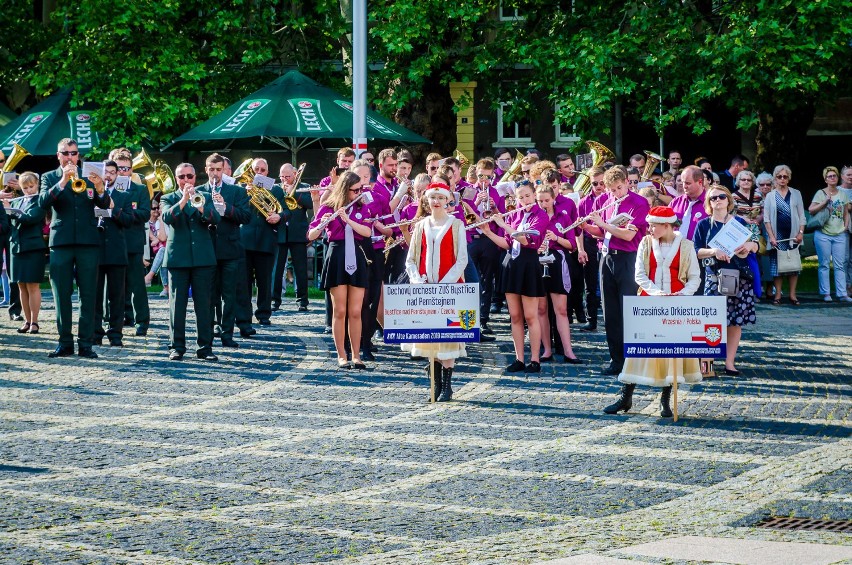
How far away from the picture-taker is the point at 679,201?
15477 mm

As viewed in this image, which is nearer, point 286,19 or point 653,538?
point 653,538

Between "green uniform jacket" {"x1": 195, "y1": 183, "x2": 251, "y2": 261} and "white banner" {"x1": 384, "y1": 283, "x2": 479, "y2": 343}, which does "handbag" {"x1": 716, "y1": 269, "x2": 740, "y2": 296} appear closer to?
"white banner" {"x1": 384, "y1": 283, "x2": 479, "y2": 343}

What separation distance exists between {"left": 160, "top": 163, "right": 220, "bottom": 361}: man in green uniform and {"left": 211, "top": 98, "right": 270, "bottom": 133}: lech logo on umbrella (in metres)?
7.09

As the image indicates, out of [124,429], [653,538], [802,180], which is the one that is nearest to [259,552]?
[653,538]

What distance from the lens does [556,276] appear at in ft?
46.9

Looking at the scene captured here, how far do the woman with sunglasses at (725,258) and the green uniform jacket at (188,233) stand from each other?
4.89m

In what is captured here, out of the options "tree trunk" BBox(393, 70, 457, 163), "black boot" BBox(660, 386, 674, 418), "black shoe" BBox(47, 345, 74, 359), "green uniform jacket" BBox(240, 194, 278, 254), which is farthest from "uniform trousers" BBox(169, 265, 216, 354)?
"tree trunk" BBox(393, 70, 457, 163)

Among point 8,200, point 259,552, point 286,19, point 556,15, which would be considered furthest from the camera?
→ point 286,19

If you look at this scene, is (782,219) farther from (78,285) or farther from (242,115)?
(78,285)

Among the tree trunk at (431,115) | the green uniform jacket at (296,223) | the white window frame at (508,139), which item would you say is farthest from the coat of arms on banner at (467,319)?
the white window frame at (508,139)

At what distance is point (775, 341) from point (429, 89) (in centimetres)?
1257

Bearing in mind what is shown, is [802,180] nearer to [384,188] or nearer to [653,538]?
[384,188]

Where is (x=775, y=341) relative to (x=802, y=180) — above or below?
below

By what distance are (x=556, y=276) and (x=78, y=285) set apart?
500 cm
